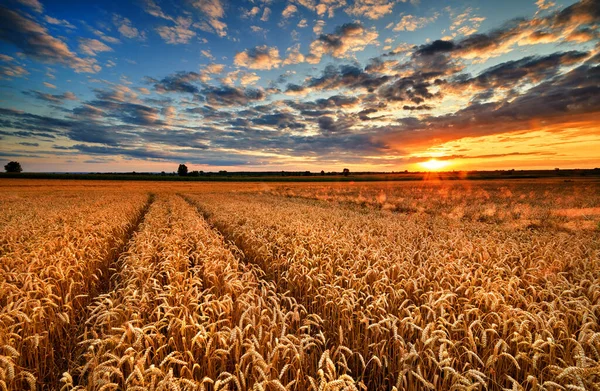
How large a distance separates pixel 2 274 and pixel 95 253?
2083 millimetres

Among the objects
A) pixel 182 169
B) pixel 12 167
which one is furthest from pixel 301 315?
pixel 12 167

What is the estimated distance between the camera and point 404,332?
3734 mm

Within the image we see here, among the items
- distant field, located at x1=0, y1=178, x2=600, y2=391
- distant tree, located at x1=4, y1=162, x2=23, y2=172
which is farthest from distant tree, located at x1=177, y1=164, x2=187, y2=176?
distant field, located at x1=0, y1=178, x2=600, y2=391

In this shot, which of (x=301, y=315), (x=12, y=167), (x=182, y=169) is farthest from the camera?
(x=182, y=169)

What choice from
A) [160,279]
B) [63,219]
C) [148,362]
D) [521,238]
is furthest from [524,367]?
[63,219]

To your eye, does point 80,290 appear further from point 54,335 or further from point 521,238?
point 521,238

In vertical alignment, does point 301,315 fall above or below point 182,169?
below

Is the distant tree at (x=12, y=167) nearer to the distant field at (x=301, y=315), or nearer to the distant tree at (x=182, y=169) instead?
the distant tree at (x=182, y=169)

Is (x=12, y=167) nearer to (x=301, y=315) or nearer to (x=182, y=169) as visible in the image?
(x=182, y=169)

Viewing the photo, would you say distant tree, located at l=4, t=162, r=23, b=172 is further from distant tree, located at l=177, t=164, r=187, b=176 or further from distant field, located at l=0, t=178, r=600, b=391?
distant field, located at l=0, t=178, r=600, b=391

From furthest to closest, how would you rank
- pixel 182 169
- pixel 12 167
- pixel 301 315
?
1. pixel 182 169
2. pixel 12 167
3. pixel 301 315

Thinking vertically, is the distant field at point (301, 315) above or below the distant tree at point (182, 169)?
below

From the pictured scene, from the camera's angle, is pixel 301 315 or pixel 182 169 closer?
pixel 301 315

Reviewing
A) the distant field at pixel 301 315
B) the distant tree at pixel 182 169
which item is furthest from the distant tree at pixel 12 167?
the distant field at pixel 301 315
